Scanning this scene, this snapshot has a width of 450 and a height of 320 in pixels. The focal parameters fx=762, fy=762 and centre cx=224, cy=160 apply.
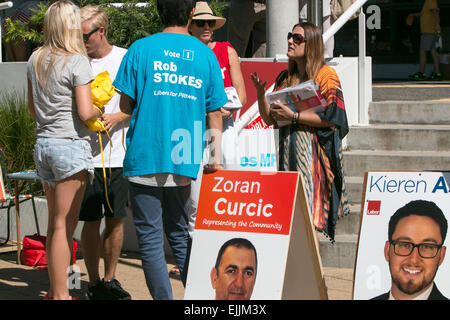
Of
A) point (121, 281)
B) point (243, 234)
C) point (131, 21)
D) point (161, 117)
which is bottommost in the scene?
point (121, 281)

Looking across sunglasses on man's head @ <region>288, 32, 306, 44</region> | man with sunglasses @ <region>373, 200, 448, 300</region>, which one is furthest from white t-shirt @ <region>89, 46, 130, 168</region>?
man with sunglasses @ <region>373, 200, 448, 300</region>

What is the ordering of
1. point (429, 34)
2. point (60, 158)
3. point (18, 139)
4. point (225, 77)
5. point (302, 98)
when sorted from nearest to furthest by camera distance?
point (60, 158)
point (302, 98)
point (225, 77)
point (18, 139)
point (429, 34)

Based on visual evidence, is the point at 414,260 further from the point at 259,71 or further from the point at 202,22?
the point at 259,71

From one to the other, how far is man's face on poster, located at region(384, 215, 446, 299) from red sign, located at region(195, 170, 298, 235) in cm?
70

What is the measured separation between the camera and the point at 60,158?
4.96 metres

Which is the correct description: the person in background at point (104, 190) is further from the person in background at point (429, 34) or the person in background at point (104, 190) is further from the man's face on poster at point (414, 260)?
the person in background at point (429, 34)

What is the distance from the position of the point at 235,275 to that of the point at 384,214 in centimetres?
100

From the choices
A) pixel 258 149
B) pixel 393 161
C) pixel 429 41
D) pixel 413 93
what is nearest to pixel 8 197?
pixel 258 149

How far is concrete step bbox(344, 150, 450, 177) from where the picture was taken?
23.4 ft

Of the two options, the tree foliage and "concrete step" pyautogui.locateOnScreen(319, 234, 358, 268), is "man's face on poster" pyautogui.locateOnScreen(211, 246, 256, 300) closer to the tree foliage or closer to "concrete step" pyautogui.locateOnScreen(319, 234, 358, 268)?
"concrete step" pyautogui.locateOnScreen(319, 234, 358, 268)

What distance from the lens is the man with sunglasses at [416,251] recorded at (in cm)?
455

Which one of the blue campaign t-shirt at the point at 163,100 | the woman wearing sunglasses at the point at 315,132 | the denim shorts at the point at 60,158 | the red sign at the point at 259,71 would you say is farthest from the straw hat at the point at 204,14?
the denim shorts at the point at 60,158
